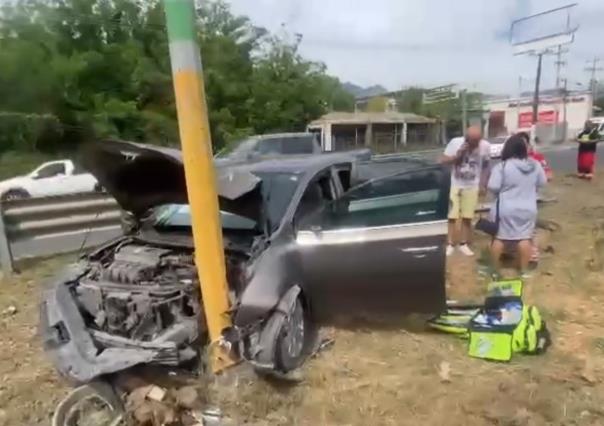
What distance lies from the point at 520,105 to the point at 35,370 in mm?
62126

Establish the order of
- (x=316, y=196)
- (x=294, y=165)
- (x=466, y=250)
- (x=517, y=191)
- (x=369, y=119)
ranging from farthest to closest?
(x=369, y=119), (x=466, y=250), (x=517, y=191), (x=294, y=165), (x=316, y=196)

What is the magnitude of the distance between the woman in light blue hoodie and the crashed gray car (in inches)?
54.6

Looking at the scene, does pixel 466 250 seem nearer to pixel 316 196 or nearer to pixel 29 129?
pixel 316 196

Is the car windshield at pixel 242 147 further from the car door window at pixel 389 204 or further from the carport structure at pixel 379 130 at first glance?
the carport structure at pixel 379 130

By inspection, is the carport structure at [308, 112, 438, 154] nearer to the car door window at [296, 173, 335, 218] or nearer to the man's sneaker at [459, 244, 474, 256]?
the man's sneaker at [459, 244, 474, 256]

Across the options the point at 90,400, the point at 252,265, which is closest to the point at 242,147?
the point at 252,265

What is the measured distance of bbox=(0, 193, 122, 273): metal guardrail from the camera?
6.36 m

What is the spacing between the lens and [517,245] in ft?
19.5

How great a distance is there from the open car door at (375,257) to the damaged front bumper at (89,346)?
1033 millimetres

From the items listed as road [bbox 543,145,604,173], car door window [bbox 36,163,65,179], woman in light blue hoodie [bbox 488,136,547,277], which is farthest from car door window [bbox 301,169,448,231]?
road [bbox 543,145,604,173]

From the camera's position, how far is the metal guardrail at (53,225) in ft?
20.9

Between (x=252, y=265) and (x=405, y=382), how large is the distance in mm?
1296

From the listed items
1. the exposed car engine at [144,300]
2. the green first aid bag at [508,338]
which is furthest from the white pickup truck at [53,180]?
the green first aid bag at [508,338]

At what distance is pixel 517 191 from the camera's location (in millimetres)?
5816
